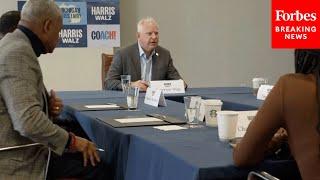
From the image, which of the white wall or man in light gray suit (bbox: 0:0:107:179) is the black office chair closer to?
man in light gray suit (bbox: 0:0:107:179)

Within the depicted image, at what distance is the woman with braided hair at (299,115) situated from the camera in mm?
1604

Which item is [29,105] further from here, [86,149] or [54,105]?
[54,105]

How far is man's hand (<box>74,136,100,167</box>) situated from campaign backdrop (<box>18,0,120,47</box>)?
309 cm

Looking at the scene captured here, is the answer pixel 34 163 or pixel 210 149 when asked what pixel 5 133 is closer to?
pixel 34 163

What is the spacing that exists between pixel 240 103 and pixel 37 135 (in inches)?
56.4

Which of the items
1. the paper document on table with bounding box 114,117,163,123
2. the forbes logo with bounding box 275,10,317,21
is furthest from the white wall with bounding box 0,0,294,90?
the paper document on table with bounding box 114,117,163,123

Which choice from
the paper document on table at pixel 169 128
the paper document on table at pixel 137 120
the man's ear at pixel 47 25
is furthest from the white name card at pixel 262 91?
the man's ear at pixel 47 25

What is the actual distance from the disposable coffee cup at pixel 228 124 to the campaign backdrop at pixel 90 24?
344cm

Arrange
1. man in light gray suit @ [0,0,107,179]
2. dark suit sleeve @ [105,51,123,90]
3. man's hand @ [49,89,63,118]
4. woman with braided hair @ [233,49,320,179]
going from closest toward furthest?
1. woman with braided hair @ [233,49,320,179]
2. man in light gray suit @ [0,0,107,179]
3. man's hand @ [49,89,63,118]
4. dark suit sleeve @ [105,51,123,90]

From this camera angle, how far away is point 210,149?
187 centimetres

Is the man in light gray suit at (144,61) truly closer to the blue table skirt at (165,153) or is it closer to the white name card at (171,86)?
the white name card at (171,86)

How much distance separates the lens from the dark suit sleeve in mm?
4129

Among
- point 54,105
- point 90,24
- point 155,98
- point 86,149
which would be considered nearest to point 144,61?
point 90,24

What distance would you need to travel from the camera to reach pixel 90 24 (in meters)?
5.29
